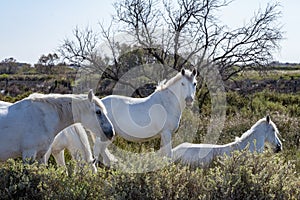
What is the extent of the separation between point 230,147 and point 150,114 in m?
1.56

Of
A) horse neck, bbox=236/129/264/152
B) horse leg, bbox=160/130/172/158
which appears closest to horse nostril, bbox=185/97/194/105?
horse leg, bbox=160/130/172/158

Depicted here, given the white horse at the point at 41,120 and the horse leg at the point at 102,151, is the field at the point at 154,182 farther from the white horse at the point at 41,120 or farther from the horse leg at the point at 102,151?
the horse leg at the point at 102,151

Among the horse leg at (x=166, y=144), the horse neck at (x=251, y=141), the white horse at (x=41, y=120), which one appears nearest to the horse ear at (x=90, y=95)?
the white horse at (x=41, y=120)

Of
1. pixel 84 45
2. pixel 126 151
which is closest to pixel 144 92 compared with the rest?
pixel 84 45

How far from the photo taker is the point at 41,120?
510cm

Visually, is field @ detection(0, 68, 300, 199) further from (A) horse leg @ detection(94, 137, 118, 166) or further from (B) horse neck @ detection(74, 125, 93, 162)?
(A) horse leg @ detection(94, 137, 118, 166)

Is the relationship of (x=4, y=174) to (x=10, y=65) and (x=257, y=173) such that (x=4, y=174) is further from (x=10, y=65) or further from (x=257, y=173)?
(x=10, y=65)

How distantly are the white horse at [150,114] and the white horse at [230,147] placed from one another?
632 millimetres

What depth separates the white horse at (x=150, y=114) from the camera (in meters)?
7.60

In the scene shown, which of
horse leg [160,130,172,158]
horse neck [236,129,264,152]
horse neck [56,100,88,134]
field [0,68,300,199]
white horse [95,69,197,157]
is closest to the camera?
field [0,68,300,199]

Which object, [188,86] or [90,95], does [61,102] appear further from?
[188,86]

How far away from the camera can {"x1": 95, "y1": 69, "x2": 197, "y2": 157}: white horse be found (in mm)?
7598

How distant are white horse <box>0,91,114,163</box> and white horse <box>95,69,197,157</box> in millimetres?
2355

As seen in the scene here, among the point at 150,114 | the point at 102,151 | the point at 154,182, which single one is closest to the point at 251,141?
the point at 150,114
